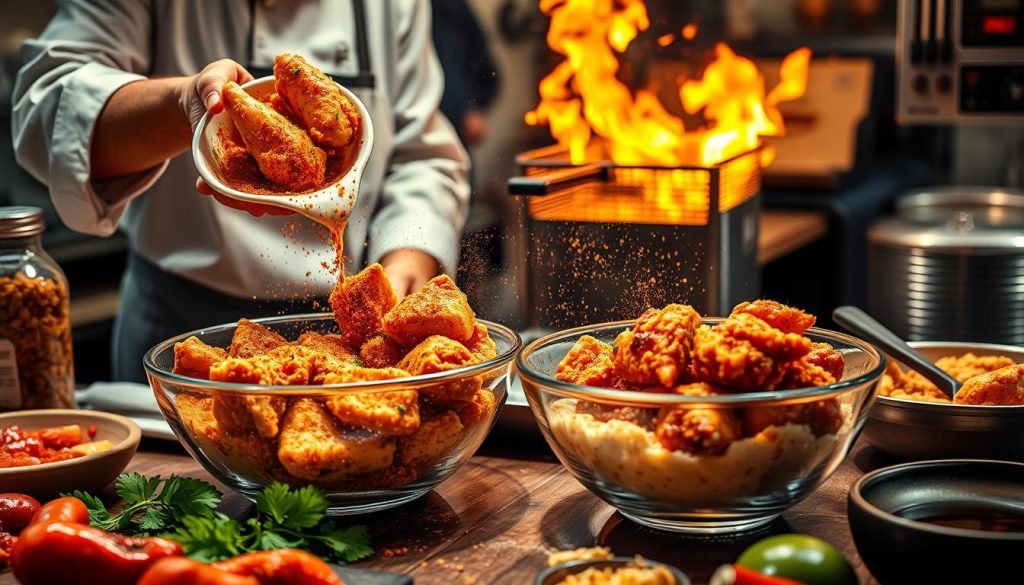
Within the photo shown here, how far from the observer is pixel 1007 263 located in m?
2.63

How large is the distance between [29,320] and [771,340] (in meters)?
0.99

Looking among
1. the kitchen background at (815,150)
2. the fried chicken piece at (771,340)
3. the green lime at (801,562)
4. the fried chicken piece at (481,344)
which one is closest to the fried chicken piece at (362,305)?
the fried chicken piece at (481,344)

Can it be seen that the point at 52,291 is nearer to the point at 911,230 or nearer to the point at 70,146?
the point at 70,146

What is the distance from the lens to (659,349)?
Result: 1.05 metres

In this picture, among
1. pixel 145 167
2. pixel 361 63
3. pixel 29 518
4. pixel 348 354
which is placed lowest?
pixel 29 518

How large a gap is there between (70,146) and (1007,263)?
205 cm

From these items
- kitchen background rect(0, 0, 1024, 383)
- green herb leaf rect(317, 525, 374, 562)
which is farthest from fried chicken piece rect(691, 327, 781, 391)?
kitchen background rect(0, 0, 1024, 383)

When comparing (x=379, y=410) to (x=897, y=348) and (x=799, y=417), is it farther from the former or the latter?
(x=897, y=348)

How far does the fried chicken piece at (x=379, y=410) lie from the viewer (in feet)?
3.55

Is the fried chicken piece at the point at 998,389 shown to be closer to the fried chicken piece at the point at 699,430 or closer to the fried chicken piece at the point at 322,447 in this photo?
the fried chicken piece at the point at 699,430

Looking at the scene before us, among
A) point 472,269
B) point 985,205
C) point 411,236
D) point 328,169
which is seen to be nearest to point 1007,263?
point 985,205

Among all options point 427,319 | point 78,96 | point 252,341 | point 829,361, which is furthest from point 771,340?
point 78,96

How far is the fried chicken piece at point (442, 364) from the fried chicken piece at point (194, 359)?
206 mm

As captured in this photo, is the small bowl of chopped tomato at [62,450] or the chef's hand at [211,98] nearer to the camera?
the small bowl of chopped tomato at [62,450]
